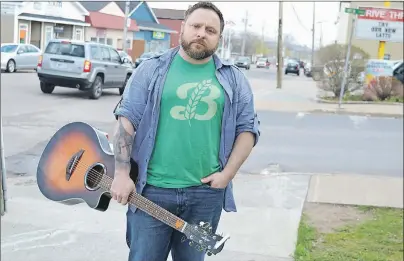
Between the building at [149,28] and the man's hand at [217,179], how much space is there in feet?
9.46

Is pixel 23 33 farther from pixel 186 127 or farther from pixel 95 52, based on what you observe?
pixel 186 127

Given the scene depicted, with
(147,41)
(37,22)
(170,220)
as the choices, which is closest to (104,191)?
(170,220)

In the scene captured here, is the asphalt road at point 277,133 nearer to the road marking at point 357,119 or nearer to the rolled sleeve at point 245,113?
the road marking at point 357,119

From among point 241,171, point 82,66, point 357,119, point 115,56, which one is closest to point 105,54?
point 115,56

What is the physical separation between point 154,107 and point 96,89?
396 inches

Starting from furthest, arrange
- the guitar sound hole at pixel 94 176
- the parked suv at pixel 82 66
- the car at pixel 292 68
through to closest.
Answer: the car at pixel 292 68 → the parked suv at pixel 82 66 → the guitar sound hole at pixel 94 176

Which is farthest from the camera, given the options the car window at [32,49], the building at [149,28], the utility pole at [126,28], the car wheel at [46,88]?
the car wheel at [46,88]

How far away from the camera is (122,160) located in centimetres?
262

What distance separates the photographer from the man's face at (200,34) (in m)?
2.62

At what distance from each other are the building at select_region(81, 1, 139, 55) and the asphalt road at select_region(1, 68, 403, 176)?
179 cm

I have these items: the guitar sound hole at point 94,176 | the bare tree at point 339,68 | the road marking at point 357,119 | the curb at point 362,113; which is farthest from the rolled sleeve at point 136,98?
the bare tree at point 339,68

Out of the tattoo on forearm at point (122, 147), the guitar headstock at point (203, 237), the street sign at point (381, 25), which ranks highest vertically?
the street sign at point (381, 25)

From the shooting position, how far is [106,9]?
6.08m

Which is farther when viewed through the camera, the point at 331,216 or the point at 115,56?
the point at 115,56
